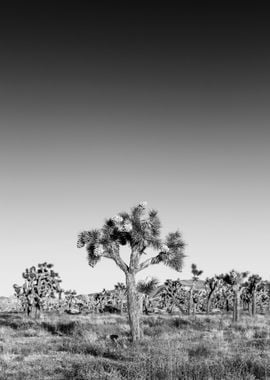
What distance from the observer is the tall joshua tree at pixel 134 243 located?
1792cm

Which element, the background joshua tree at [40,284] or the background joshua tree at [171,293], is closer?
the background joshua tree at [40,284]

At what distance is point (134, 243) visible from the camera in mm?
18219

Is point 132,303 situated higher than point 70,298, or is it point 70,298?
point 132,303

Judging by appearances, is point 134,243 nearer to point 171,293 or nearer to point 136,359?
point 136,359

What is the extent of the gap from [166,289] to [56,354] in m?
51.6

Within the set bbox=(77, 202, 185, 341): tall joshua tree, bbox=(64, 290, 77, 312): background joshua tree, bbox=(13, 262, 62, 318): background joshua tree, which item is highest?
bbox=(77, 202, 185, 341): tall joshua tree

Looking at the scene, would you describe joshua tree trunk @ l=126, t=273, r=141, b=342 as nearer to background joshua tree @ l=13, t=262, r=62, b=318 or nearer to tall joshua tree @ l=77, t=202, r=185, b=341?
tall joshua tree @ l=77, t=202, r=185, b=341

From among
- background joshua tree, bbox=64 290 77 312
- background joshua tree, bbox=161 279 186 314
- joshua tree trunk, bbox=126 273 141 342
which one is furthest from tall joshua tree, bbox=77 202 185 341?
background joshua tree, bbox=64 290 77 312

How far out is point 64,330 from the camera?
23328 mm

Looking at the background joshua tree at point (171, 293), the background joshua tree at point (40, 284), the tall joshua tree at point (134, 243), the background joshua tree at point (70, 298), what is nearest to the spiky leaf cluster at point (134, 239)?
the tall joshua tree at point (134, 243)

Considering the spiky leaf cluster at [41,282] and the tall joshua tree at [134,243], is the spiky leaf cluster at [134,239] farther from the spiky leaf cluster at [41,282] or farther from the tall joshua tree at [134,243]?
the spiky leaf cluster at [41,282]

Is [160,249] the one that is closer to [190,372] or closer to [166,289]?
[190,372]

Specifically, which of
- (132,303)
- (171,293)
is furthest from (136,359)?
(171,293)

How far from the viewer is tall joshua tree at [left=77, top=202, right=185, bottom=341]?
17922 millimetres
